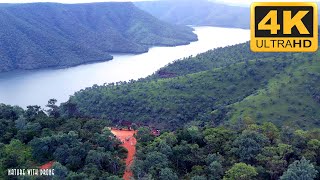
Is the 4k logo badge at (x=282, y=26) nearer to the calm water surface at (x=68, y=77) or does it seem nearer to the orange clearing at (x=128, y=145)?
the orange clearing at (x=128, y=145)

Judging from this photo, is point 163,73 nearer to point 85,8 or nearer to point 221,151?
point 221,151

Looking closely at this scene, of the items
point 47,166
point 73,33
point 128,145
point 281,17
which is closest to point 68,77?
point 73,33

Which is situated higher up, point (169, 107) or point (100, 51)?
point (100, 51)

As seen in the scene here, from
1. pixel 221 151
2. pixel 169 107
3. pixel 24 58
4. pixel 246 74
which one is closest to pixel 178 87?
pixel 169 107

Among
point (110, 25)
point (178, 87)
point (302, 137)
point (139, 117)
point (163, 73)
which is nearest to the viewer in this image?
point (302, 137)

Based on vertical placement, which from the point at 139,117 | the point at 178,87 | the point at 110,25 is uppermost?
the point at 110,25

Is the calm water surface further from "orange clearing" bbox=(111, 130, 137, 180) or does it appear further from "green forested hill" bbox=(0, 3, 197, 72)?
"orange clearing" bbox=(111, 130, 137, 180)
